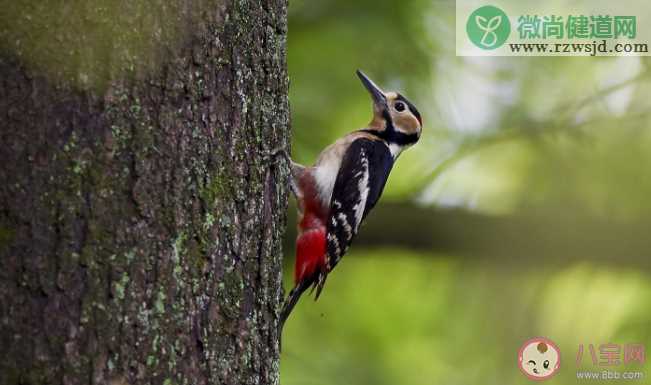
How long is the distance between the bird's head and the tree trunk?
2.29m

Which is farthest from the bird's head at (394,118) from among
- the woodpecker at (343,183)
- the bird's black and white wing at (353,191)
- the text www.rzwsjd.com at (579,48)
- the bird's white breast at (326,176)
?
the text www.rzwsjd.com at (579,48)

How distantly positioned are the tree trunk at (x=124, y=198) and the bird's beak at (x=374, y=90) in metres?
2.17

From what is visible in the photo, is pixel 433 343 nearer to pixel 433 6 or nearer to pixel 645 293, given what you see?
pixel 645 293

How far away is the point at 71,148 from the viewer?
1942 mm

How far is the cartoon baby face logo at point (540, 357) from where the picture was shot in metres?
4.62

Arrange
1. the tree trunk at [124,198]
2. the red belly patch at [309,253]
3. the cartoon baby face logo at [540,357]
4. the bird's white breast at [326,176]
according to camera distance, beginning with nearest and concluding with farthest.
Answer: the tree trunk at [124,198]
the red belly patch at [309,253]
the bird's white breast at [326,176]
the cartoon baby face logo at [540,357]

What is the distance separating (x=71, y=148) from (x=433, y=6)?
9.50 feet

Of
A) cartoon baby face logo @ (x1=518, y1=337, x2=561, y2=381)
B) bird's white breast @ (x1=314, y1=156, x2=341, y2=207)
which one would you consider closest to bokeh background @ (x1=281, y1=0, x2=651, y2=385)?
cartoon baby face logo @ (x1=518, y1=337, x2=561, y2=381)

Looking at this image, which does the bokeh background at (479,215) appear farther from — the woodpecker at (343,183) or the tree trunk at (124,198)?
the tree trunk at (124,198)

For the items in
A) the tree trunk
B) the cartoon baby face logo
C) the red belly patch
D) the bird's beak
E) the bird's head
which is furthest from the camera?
the cartoon baby face logo

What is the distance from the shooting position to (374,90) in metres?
4.42

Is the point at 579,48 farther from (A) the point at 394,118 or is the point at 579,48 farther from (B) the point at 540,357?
(B) the point at 540,357

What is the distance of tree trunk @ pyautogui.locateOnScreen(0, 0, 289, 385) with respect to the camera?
1904 millimetres

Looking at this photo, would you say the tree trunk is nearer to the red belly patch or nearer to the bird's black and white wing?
the red belly patch
